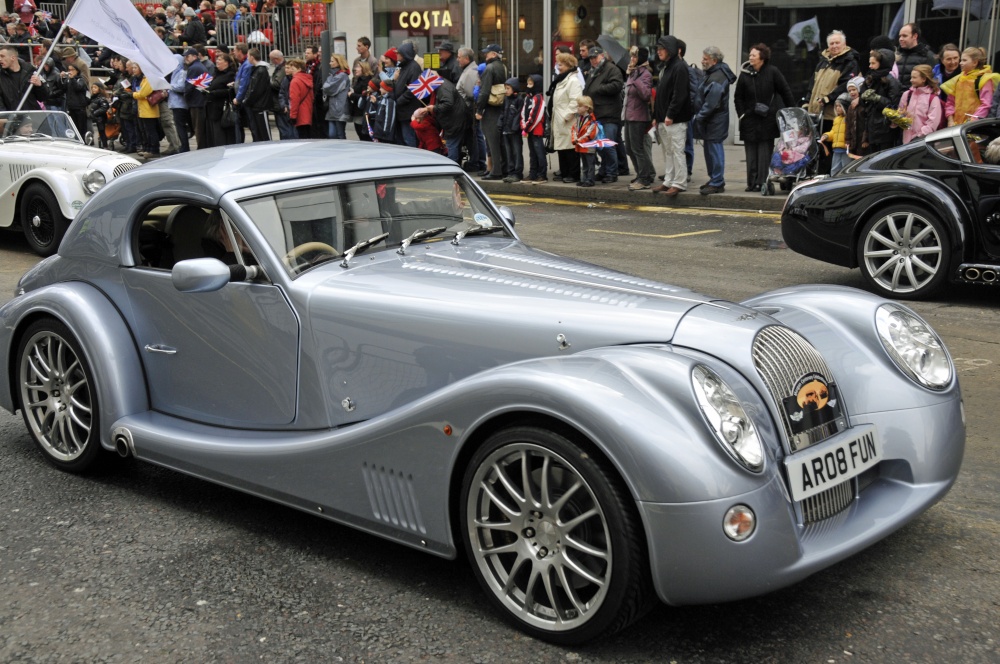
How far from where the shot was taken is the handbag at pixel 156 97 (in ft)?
69.7

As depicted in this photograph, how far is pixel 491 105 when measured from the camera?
15.9m

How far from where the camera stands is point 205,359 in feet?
15.3

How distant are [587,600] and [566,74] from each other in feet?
41.4

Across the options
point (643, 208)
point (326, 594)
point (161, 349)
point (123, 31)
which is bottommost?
point (643, 208)

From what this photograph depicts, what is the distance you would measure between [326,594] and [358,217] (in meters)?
1.58

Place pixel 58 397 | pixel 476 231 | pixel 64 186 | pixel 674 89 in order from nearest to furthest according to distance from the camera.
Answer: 1. pixel 476 231
2. pixel 58 397
3. pixel 64 186
4. pixel 674 89

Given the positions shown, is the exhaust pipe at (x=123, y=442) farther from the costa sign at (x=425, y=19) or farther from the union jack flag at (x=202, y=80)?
the costa sign at (x=425, y=19)

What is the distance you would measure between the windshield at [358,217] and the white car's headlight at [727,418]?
5.60ft

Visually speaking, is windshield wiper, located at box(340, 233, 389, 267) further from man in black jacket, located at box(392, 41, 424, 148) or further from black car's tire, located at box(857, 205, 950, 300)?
Result: man in black jacket, located at box(392, 41, 424, 148)

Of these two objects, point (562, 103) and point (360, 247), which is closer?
point (360, 247)

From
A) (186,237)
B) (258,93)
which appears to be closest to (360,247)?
(186,237)

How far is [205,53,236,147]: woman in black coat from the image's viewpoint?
1948 centimetres

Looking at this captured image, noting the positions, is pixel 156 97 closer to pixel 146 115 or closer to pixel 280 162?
pixel 146 115

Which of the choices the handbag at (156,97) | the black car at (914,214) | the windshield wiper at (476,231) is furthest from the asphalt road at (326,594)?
the handbag at (156,97)
